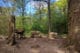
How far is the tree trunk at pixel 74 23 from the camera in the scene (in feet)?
23.9

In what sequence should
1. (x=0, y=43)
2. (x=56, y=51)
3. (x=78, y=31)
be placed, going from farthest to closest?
(x=0, y=43), (x=56, y=51), (x=78, y=31)

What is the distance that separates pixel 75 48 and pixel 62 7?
18982 millimetres

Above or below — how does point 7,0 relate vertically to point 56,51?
above

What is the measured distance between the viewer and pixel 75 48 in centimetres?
734

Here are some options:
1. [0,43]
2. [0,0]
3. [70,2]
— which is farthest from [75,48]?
[0,0]

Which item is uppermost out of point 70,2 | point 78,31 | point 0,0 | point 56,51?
point 0,0

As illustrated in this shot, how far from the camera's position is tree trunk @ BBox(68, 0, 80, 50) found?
727 cm

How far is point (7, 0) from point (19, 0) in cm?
164

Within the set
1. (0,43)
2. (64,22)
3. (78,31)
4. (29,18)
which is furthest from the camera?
(29,18)

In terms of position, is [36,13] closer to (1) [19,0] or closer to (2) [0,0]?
(1) [19,0]

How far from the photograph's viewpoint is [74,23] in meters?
7.43

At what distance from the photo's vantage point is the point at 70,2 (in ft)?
25.1

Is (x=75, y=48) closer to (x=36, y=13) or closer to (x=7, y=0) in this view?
(x=7, y=0)

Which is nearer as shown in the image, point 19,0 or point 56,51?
point 56,51
